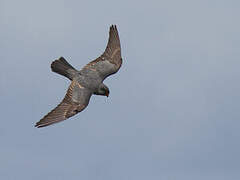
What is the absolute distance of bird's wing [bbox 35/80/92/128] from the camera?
85.7 feet

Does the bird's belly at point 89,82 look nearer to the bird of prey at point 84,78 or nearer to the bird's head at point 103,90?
the bird of prey at point 84,78

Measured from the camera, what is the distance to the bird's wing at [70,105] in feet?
85.7

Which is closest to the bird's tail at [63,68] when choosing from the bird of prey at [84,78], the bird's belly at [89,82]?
the bird of prey at [84,78]

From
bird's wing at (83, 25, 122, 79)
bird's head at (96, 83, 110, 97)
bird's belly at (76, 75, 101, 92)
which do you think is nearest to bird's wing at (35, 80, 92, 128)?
bird's belly at (76, 75, 101, 92)

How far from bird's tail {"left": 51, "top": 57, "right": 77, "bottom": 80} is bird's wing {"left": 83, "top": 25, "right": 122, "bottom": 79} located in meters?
1.00

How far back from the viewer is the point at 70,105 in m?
27.6

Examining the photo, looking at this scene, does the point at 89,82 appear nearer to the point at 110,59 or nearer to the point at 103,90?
Result: the point at 103,90

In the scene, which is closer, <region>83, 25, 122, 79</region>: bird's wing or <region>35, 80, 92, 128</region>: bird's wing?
<region>35, 80, 92, 128</region>: bird's wing

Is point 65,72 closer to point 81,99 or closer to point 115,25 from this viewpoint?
point 81,99

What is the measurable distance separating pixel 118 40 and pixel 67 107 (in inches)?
220

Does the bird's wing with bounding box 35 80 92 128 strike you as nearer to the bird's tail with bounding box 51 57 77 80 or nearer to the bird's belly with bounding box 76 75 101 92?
the bird's belly with bounding box 76 75 101 92

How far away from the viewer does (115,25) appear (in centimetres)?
3167

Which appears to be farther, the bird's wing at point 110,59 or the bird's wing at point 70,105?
the bird's wing at point 110,59

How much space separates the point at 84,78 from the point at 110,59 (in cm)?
264
